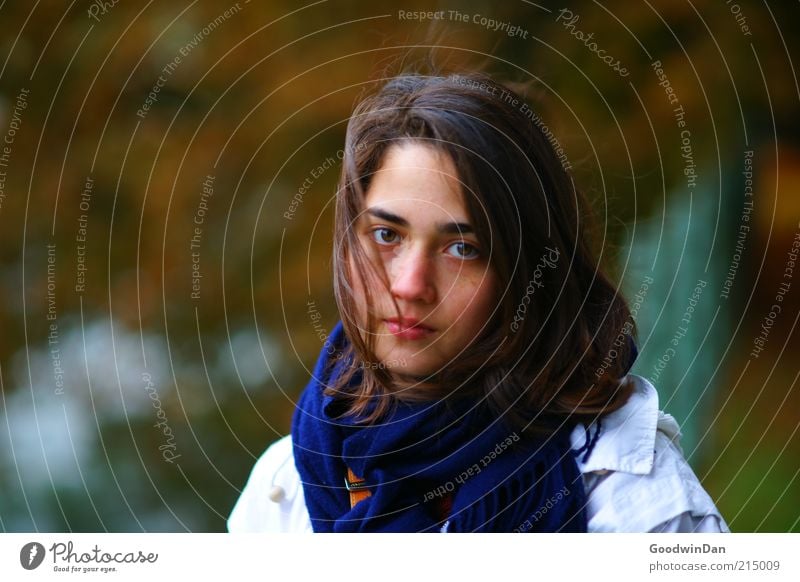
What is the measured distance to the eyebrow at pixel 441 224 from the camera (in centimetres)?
79

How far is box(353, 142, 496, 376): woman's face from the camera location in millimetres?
792

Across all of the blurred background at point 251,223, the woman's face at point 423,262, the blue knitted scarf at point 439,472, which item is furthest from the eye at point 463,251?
the blurred background at point 251,223

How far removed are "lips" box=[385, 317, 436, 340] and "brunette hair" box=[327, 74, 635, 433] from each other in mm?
28

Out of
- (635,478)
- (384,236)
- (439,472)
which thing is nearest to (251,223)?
(384,236)

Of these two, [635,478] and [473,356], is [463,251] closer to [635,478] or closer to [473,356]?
[473,356]

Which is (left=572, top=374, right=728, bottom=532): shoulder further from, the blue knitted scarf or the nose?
the nose

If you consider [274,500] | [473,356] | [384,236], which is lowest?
[274,500]

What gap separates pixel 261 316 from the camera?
1132 mm

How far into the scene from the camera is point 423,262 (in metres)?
0.81

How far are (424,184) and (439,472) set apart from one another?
0.84 feet

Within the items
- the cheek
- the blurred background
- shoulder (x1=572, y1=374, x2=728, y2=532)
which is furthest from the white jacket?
the blurred background

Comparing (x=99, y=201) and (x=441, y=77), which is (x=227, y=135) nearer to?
(x=99, y=201)

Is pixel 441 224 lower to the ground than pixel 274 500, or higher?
higher
